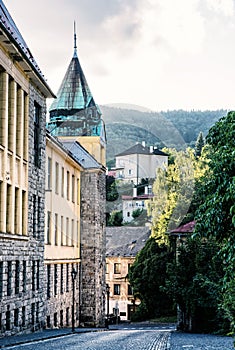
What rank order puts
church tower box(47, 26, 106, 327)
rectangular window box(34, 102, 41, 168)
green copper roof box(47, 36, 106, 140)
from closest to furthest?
1. rectangular window box(34, 102, 41, 168)
2. church tower box(47, 26, 106, 327)
3. green copper roof box(47, 36, 106, 140)

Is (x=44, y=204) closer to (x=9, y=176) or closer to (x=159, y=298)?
(x=9, y=176)

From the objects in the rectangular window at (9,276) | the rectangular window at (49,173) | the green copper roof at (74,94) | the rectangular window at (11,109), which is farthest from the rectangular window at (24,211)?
the green copper roof at (74,94)

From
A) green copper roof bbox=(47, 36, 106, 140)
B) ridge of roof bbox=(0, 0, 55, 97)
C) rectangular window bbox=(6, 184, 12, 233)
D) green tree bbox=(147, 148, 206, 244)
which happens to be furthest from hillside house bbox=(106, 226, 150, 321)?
rectangular window bbox=(6, 184, 12, 233)

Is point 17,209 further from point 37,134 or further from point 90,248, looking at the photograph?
point 90,248

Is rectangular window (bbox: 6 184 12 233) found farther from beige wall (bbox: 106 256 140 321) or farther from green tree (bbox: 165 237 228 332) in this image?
beige wall (bbox: 106 256 140 321)

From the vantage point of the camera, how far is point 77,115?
60562 mm

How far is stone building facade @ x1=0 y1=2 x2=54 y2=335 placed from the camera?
92.2 feet

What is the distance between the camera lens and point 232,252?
1619 centimetres

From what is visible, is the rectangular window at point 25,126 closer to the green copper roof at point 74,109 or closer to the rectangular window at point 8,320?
the rectangular window at point 8,320

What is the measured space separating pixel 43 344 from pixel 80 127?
34761mm

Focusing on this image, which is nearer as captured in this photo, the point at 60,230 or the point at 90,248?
the point at 60,230

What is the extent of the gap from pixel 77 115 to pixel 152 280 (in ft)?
51.7

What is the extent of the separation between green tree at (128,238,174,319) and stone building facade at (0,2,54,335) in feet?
103

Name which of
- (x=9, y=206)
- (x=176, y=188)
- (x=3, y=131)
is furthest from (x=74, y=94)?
(x=3, y=131)
